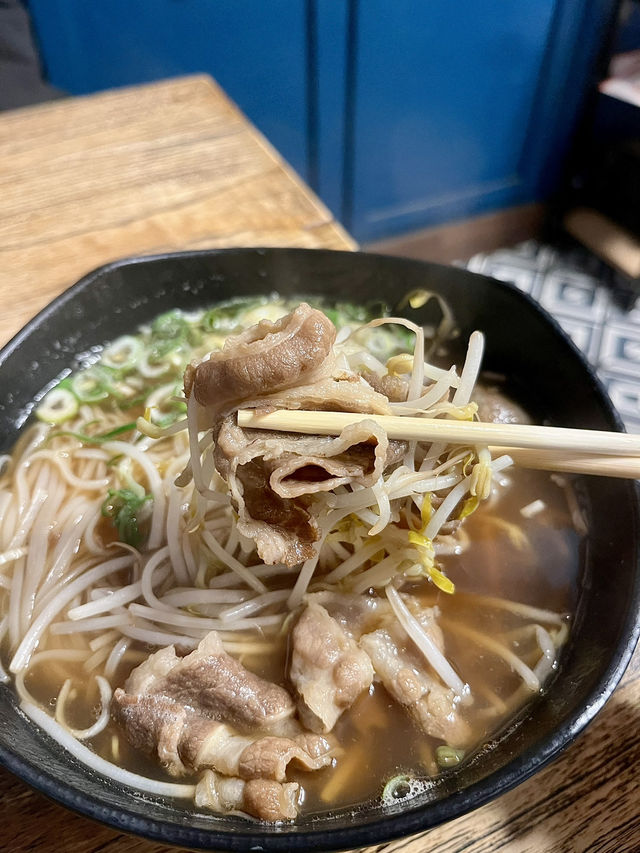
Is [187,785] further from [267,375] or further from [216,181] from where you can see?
[216,181]

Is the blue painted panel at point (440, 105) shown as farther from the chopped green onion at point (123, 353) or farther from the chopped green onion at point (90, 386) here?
the chopped green onion at point (90, 386)

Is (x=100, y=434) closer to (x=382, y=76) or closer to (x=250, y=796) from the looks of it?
(x=250, y=796)

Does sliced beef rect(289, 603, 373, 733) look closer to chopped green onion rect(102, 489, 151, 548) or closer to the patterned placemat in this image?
chopped green onion rect(102, 489, 151, 548)

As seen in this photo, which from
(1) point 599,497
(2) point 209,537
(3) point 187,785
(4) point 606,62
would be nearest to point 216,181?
(2) point 209,537

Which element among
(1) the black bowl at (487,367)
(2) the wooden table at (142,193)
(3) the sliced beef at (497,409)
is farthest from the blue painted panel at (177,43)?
(3) the sliced beef at (497,409)

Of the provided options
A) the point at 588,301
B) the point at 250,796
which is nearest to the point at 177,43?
the point at 588,301
